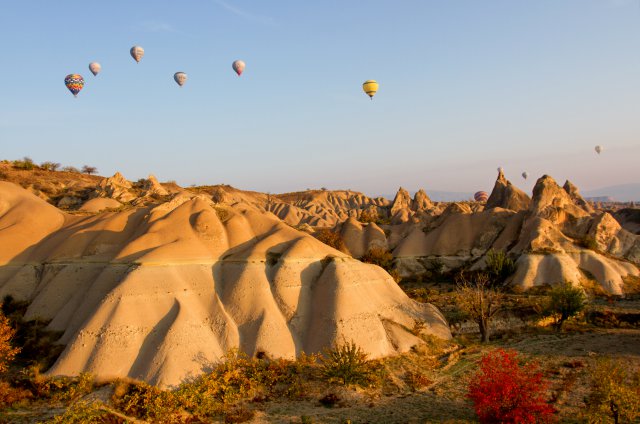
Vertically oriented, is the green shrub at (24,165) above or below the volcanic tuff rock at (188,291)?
above

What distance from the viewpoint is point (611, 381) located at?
17.3 meters

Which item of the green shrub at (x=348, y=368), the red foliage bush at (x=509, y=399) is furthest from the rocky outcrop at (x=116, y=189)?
the red foliage bush at (x=509, y=399)

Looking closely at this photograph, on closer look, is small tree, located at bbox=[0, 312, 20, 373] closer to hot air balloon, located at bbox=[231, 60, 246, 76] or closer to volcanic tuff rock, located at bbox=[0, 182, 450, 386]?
volcanic tuff rock, located at bbox=[0, 182, 450, 386]

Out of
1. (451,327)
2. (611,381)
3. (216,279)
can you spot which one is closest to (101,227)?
(216,279)

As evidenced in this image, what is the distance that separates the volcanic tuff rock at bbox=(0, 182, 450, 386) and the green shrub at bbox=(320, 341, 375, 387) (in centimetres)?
150

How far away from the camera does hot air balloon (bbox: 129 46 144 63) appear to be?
6531cm

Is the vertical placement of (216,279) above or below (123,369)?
above

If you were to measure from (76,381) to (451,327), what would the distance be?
77.9ft

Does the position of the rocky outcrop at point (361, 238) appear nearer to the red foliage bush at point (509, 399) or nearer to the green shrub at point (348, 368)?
the green shrub at point (348, 368)

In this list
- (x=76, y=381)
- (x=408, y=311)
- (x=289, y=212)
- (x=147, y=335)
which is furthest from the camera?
(x=289, y=212)

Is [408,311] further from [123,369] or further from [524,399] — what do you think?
[123,369]

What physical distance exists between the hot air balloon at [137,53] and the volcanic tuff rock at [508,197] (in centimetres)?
5909

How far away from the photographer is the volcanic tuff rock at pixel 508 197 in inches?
2881

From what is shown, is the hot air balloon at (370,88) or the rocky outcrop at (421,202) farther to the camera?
the rocky outcrop at (421,202)
